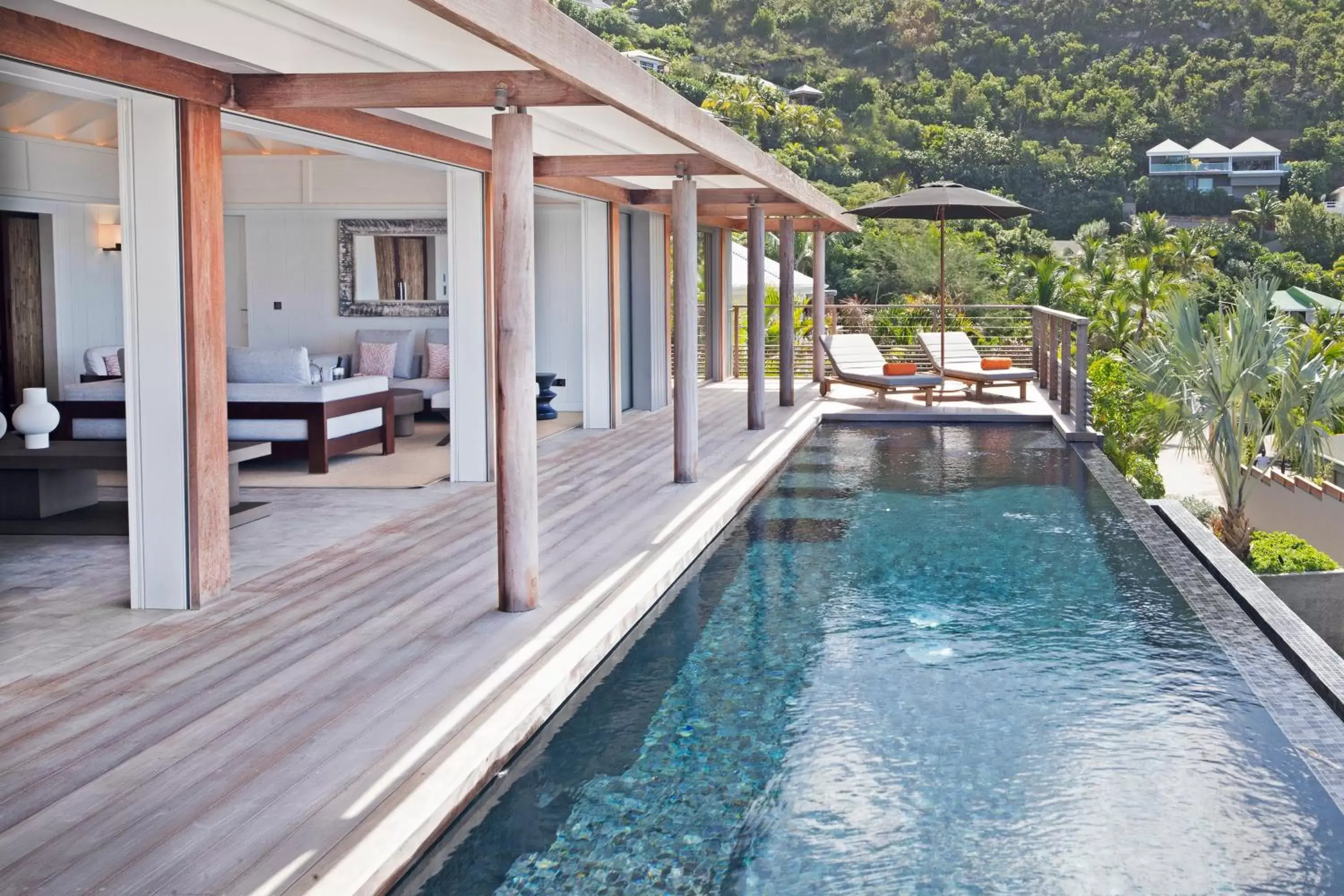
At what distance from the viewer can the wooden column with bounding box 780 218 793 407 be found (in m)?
12.8

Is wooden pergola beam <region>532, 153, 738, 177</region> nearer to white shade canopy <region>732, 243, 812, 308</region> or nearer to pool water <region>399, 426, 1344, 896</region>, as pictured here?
pool water <region>399, 426, 1344, 896</region>

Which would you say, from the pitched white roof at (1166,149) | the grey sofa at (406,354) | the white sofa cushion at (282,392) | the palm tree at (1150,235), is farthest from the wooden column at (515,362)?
the pitched white roof at (1166,149)

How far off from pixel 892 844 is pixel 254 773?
1.68 m

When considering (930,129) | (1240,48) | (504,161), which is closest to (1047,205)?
(930,129)

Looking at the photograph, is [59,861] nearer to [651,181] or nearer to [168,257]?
[168,257]

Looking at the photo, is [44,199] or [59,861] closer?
[59,861]

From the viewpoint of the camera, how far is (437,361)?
12.2 metres

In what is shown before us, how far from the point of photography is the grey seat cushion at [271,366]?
9117 mm

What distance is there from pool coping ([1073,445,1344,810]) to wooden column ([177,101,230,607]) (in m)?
4.04

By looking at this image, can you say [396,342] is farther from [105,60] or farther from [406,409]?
[105,60]

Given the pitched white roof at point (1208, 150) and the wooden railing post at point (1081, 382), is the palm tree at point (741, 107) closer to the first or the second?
the pitched white roof at point (1208, 150)

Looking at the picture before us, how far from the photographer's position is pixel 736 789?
3.82 meters

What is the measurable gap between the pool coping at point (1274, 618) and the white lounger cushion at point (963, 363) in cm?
628

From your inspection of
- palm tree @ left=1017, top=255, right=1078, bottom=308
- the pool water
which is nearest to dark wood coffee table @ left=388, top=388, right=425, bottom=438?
the pool water
